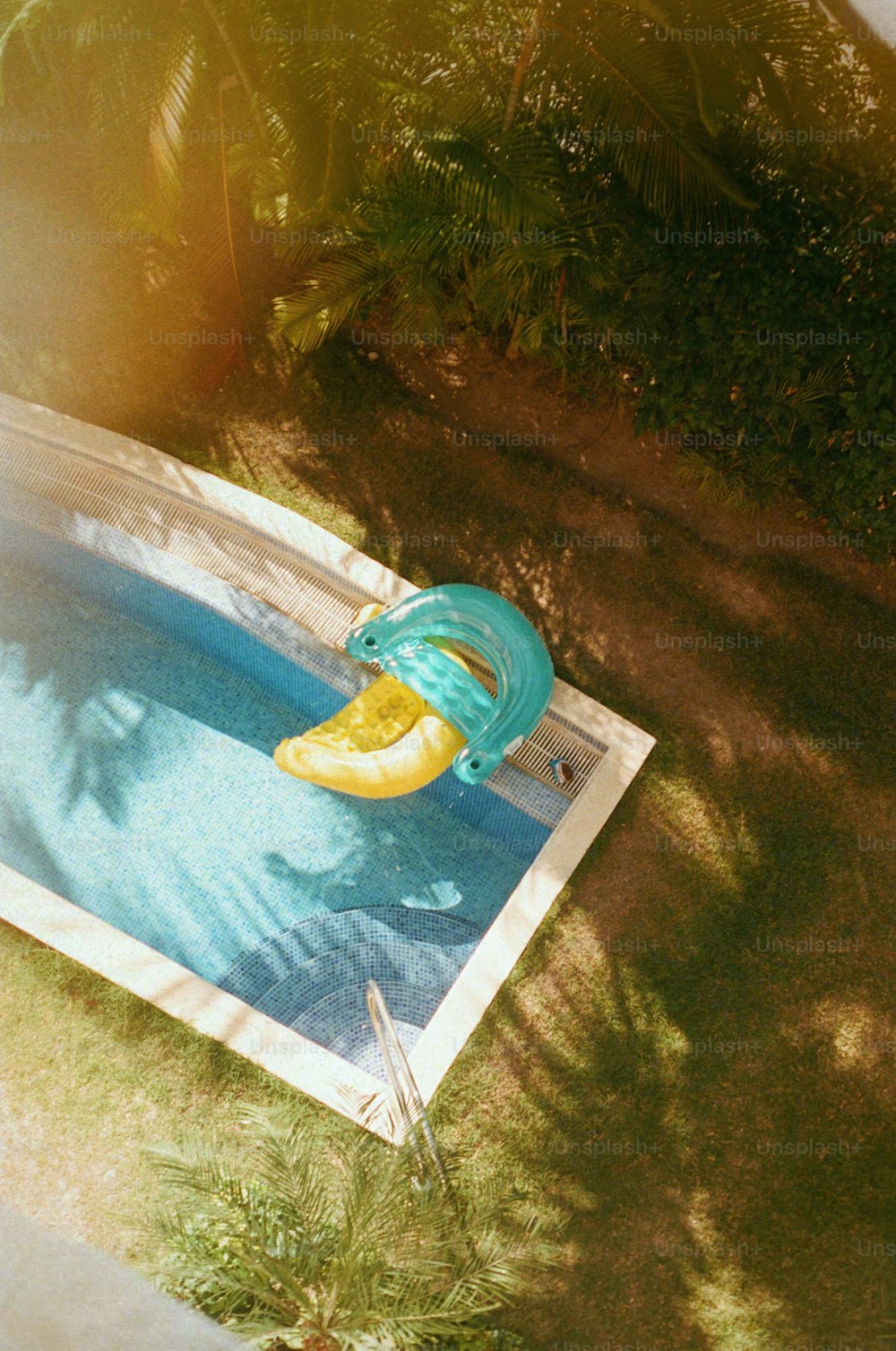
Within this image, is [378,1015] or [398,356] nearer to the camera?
[378,1015]

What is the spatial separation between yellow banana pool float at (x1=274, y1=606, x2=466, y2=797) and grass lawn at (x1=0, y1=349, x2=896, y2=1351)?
49.7 inches

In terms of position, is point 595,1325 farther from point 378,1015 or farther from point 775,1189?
point 378,1015

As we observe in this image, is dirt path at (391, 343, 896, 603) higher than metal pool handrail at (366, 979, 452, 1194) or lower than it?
higher

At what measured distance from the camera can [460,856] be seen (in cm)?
732

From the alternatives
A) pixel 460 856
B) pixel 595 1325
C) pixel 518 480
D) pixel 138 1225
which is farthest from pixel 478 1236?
A: pixel 518 480

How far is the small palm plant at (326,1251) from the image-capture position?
198 inches

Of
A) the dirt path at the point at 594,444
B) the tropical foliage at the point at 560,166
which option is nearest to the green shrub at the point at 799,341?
the tropical foliage at the point at 560,166

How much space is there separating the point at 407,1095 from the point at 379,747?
231 cm

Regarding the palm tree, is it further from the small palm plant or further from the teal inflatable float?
the small palm plant

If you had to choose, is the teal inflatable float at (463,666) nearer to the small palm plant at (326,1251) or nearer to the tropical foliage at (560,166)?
the tropical foliage at (560,166)

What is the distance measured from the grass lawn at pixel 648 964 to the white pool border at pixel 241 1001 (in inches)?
8.0

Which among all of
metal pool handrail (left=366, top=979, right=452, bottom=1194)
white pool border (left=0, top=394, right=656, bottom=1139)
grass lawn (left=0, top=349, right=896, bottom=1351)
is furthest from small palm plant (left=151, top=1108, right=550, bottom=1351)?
grass lawn (left=0, top=349, right=896, bottom=1351)

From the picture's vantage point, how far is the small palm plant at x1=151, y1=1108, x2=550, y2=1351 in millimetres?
5039

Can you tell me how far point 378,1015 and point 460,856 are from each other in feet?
4.36
